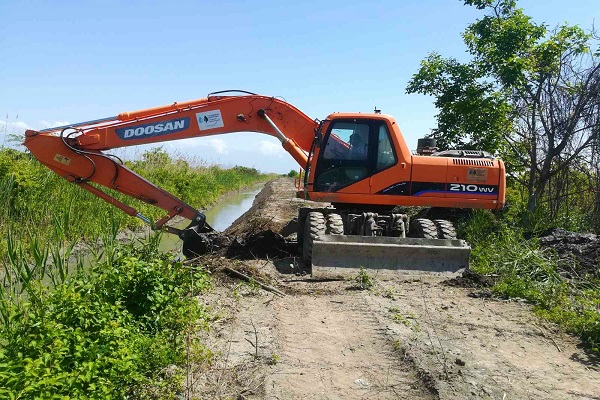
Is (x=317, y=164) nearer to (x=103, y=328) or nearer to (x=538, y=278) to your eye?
(x=538, y=278)

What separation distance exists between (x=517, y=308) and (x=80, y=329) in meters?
4.90

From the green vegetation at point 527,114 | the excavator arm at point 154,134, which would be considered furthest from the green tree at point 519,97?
the excavator arm at point 154,134

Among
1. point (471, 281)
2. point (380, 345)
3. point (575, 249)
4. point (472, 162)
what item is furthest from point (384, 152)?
point (380, 345)

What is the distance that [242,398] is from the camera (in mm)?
3955

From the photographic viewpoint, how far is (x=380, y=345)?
5.13 m

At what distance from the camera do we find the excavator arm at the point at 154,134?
8484 mm

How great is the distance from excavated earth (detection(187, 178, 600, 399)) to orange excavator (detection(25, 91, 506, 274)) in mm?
1441

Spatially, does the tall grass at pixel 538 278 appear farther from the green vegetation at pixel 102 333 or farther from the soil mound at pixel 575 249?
the green vegetation at pixel 102 333

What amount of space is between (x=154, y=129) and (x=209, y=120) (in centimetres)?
88

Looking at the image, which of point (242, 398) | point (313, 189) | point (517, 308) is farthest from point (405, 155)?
point (242, 398)

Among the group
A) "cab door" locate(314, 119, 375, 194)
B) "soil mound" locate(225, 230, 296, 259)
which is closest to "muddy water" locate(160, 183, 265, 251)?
"soil mound" locate(225, 230, 296, 259)

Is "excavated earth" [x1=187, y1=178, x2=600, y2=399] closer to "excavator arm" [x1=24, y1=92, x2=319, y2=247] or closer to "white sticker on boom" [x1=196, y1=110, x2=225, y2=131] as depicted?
"excavator arm" [x1=24, y1=92, x2=319, y2=247]

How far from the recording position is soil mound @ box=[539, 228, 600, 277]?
768cm

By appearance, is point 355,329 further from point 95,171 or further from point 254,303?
point 95,171
